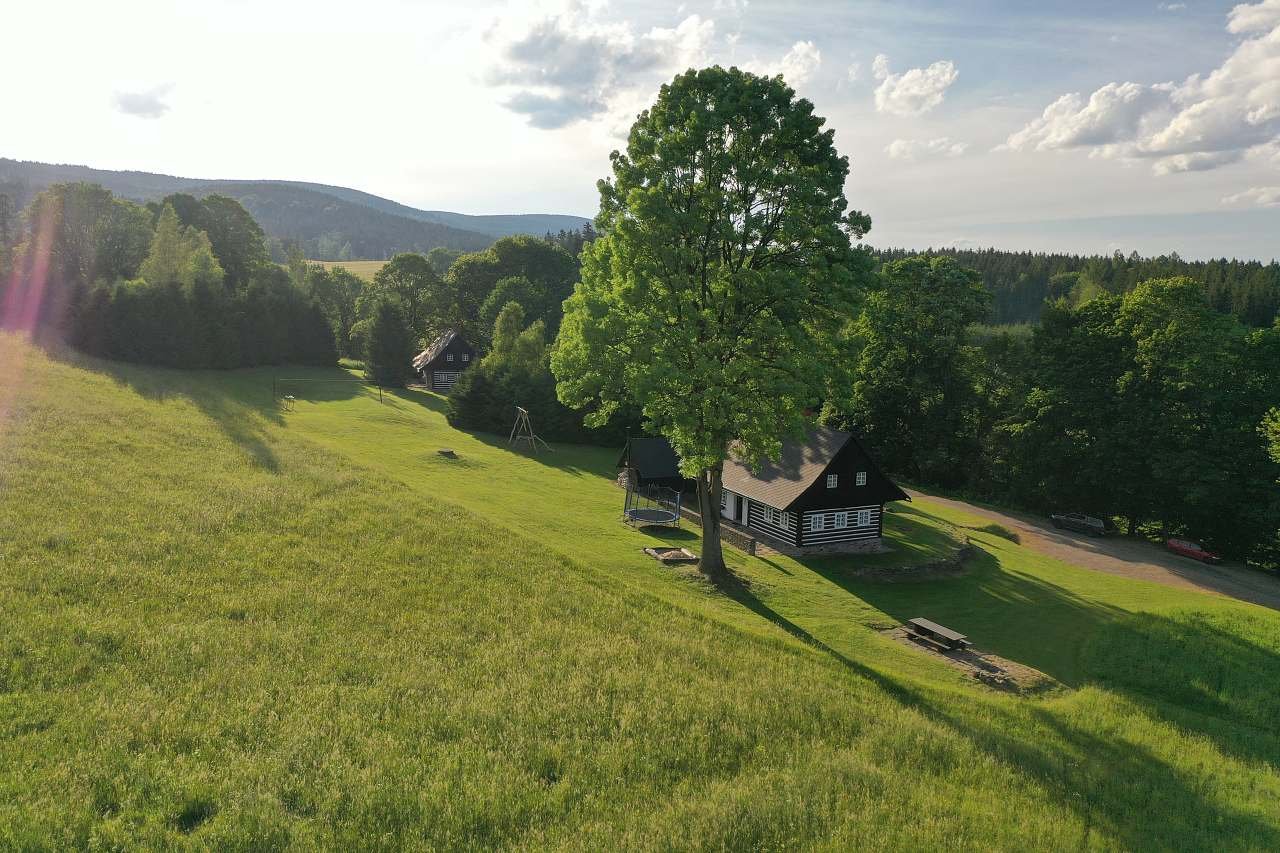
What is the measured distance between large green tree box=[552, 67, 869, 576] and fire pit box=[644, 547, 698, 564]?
6.50 metres

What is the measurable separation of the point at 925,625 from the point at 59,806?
84.9ft

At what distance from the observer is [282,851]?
10.1m

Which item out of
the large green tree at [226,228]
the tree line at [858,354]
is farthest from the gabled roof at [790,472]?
the large green tree at [226,228]

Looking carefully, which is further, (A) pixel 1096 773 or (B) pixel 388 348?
(B) pixel 388 348

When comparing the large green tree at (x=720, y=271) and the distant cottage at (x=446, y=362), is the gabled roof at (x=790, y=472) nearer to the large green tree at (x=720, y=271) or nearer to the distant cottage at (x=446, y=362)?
the large green tree at (x=720, y=271)

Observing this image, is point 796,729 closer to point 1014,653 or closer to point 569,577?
point 569,577

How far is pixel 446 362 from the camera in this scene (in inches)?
3713

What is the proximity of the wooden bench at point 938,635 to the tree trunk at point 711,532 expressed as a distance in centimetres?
843

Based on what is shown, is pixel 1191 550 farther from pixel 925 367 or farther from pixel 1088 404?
pixel 925 367

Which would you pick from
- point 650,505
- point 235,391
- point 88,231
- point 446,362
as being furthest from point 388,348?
point 650,505

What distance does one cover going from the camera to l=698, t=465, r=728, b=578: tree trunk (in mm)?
31359

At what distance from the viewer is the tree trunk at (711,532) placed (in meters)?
31.4

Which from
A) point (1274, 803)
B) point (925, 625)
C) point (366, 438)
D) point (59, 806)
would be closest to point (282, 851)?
point (59, 806)

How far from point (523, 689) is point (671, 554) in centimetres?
1792
